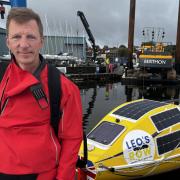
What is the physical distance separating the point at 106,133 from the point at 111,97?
18.4m

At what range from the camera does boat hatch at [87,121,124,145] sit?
294 inches

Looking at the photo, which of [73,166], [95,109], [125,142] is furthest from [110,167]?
[95,109]

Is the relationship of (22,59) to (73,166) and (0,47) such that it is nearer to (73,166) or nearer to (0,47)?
(73,166)

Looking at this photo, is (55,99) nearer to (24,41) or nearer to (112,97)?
(24,41)

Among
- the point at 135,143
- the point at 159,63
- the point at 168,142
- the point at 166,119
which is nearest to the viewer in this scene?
the point at 135,143

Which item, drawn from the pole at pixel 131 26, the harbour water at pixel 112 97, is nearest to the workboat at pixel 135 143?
A: the harbour water at pixel 112 97

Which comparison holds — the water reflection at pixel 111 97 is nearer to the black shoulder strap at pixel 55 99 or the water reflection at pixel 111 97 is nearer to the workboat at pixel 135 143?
the workboat at pixel 135 143

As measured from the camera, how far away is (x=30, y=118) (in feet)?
7.48

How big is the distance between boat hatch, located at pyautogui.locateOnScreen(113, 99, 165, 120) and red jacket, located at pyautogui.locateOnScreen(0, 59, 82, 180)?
Answer: 561cm

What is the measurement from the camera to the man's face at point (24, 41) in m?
2.32

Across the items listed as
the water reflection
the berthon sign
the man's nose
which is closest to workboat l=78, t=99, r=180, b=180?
the man's nose

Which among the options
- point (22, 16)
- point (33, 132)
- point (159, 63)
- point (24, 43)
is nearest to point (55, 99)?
point (33, 132)

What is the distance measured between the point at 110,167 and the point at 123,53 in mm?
89557

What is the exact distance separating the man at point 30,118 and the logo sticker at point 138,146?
5002 mm
